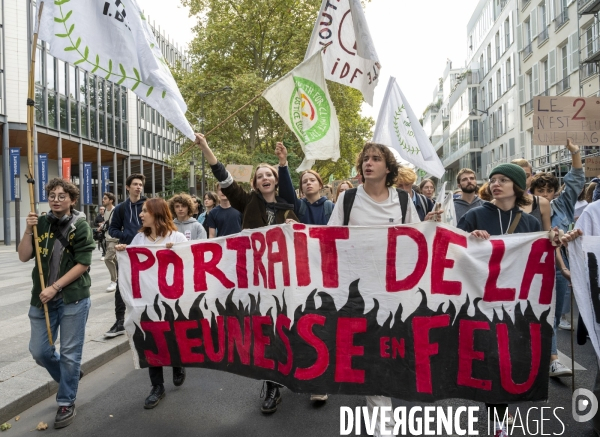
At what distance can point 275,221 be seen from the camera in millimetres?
4484

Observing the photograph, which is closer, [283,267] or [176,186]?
[283,267]

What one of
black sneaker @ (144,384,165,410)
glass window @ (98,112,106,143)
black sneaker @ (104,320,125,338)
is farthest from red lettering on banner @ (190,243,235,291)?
glass window @ (98,112,106,143)

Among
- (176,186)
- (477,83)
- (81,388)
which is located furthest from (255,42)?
(81,388)

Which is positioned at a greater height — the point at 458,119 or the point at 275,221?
the point at 458,119

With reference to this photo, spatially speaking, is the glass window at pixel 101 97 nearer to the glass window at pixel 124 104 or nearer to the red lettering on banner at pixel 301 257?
the glass window at pixel 124 104

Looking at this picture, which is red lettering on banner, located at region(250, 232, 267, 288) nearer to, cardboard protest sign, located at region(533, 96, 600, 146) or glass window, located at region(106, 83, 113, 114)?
cardboard protest sign, located at region(533, 96, 600, 146)

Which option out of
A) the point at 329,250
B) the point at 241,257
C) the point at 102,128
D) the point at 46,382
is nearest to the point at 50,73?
the point at 102,128

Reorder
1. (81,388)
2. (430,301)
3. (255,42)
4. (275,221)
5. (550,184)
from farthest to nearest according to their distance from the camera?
(255,42) < (550,184) < (81,388) < (275,221) < (430,301)

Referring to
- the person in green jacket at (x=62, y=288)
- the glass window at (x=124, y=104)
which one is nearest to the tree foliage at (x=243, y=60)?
the glass window at (x=124, y=104)

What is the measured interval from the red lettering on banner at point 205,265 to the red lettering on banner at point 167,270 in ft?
0.48

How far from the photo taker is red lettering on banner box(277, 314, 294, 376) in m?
3.74

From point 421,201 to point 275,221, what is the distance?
2300mm

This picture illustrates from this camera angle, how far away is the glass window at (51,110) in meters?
31.3

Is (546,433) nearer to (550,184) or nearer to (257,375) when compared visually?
(257,375)
